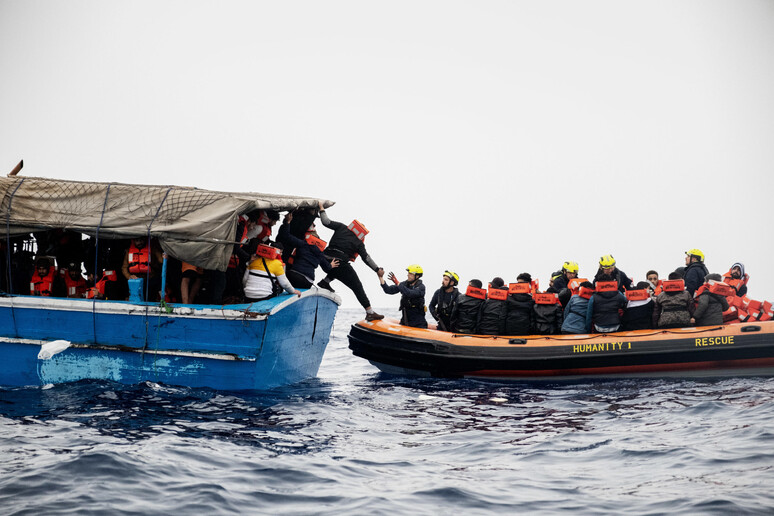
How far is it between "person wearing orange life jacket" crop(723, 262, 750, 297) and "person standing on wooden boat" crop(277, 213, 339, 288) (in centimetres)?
773

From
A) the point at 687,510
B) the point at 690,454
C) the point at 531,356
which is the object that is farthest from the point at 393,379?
the point at 687,510

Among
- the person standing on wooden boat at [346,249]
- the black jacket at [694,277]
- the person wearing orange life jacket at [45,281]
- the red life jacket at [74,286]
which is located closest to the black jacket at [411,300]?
the person standing on wooden boat at [346,249]

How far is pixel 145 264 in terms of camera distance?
1184 cm

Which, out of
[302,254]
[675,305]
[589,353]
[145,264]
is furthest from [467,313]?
[145,264]

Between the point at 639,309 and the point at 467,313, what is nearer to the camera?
the point at 639,309

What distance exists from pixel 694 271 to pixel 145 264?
33.5 ft

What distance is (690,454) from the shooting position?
309 inches

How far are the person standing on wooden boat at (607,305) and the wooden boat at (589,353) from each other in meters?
0.39

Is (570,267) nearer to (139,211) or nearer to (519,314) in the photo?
(519,314)

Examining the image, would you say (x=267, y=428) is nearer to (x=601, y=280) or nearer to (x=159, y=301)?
(x=159, y=301)

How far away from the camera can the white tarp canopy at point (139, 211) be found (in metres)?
11.3

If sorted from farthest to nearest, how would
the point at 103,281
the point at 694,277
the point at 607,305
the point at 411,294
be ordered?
the point at 411,294, the point at 694,277, the point at 607,305, the point at 103,281

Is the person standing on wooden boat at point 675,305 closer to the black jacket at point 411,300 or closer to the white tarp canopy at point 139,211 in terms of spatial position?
the black jacket at point 411,300

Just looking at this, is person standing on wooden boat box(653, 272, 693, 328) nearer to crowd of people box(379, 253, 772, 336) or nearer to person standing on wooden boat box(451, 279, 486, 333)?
crowd of people box(379, 253, 772, 336)
